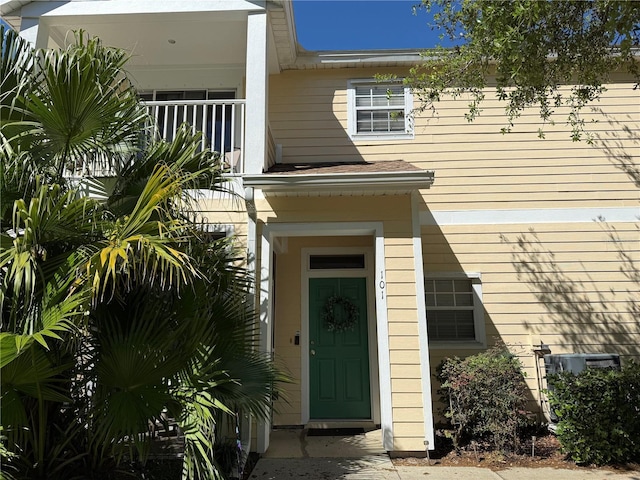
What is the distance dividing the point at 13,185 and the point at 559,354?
24.0 ft

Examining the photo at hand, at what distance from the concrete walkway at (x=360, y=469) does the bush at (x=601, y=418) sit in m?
0.24

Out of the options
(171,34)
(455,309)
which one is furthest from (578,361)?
(171,34)

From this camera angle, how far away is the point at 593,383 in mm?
5305

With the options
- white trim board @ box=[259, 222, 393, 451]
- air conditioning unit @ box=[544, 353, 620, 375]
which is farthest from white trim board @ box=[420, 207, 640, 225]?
air conditioning unit @ box=[544, 353, 620, 375]

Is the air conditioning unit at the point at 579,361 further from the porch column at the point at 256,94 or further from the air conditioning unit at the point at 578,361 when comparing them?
the porch column at the point at 256,94

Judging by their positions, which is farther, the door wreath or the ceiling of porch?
the door wreath

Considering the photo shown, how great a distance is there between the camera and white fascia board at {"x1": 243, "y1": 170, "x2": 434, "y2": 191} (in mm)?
5656

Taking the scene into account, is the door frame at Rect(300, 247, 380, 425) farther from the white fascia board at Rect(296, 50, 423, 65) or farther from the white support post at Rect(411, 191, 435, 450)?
the white fascia board at Rect(296, 50, 423, 65)

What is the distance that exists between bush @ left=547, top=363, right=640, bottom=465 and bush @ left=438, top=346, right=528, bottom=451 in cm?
51

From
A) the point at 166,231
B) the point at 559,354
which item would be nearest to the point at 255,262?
the point at 166,231

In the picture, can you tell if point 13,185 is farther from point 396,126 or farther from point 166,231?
point 396,126

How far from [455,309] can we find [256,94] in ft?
14.8

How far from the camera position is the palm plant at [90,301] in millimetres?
3328

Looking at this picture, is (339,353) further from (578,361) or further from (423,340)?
(578,361)
